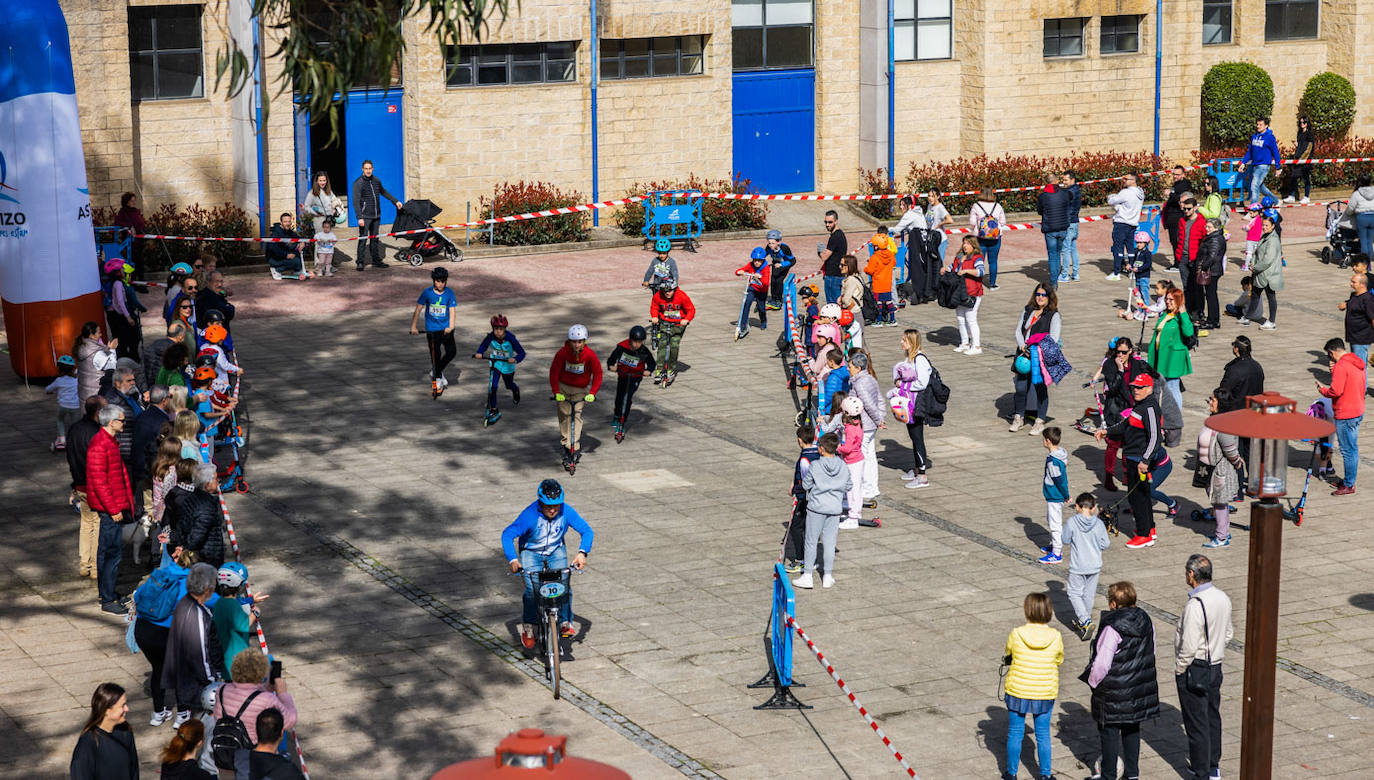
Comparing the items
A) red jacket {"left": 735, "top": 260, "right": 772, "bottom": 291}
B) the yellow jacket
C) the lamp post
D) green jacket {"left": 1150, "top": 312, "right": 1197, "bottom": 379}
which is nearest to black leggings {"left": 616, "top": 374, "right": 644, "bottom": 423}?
red jacket {"left": 735, "top": 260, "right": 772, "bottom": 291}

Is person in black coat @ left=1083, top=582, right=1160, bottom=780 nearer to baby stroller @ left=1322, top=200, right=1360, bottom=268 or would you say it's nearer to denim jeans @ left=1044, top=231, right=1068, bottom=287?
denim jeans @ left=1044, top=231, right=1068, bottom=287

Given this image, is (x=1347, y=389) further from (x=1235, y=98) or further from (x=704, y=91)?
(x=1235, y=98)

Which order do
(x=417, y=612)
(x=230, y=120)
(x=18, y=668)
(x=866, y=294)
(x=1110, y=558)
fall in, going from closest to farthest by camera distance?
(x=18, y=668)
(x=417, y=612)
(x=1110, y=558)
(x=866, y=294)
(x=230, y=120)

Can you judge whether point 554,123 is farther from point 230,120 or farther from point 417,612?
point 417,612

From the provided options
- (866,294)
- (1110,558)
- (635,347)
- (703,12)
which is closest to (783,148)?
(703,12)

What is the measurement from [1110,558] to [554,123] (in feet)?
62.8

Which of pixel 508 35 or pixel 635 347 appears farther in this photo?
pixel 508 35

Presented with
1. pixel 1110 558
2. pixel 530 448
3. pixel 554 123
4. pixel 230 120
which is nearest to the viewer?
pixel 1110 558

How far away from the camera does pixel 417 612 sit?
600 inches

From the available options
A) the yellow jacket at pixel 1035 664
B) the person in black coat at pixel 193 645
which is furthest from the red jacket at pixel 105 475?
the yellow jacket at pixel 1035 664

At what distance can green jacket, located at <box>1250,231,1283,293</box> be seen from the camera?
81.5 ft

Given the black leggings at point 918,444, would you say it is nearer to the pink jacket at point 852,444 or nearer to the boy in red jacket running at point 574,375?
the pink jacket at point 852,444

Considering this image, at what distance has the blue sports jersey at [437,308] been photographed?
70.5 ft

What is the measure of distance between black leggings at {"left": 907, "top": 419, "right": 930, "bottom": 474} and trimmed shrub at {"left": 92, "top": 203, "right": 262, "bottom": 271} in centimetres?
1480
